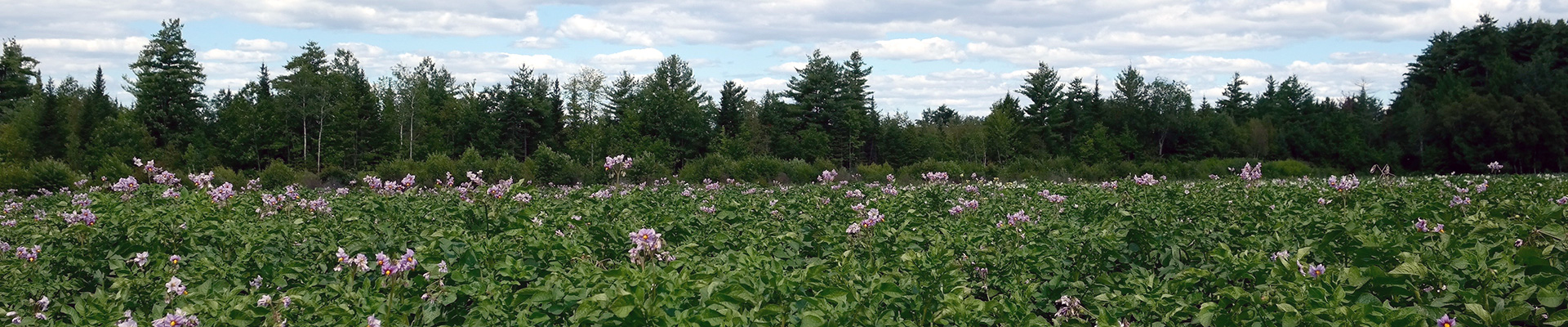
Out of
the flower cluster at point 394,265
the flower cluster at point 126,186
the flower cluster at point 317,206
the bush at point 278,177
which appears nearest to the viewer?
the flower cluster at point 394,265

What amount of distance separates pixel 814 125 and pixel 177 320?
42.0 metres

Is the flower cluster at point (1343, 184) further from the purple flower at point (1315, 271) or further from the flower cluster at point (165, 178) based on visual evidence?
the flower cluster at point (165, 178)

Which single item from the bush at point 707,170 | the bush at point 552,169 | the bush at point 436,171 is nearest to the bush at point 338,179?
the bush at point 436,171

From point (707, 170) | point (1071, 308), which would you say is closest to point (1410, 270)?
point (1071, 308)

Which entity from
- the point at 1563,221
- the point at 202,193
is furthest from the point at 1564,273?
the point at 202,193

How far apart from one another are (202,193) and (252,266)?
281 cm

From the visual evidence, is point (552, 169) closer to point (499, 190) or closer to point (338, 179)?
point (338, 179)

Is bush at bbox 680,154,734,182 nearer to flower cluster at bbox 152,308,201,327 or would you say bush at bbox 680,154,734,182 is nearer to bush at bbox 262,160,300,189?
bush at bbox 262,160,300,189

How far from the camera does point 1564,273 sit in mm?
3168

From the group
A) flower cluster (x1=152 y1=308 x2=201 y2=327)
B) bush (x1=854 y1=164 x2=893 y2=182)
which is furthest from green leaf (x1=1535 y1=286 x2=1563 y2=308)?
bush (x1=854 y1=164 x2=893 y2=182)

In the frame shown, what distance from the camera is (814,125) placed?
44.8 metres

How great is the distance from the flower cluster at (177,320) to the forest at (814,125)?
27.2 meters

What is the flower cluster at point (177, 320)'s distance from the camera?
2.95 meters

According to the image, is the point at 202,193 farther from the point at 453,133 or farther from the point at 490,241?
the point at 453,133
